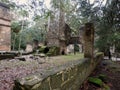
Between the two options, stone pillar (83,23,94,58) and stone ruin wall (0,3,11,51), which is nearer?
stone pillar (83,23,94,58)

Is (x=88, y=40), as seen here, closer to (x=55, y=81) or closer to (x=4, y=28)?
(x=4, y=28)

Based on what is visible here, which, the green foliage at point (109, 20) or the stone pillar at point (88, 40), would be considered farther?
the green foliage at point (109, 20)

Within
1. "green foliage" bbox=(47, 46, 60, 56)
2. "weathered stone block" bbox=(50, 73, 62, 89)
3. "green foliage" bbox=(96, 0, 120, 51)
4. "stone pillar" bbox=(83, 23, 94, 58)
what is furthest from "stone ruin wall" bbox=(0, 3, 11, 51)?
"weathered stone block" bbox=(50, 73, 62, 89)

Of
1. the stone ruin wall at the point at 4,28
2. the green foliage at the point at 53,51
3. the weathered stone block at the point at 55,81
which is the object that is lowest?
the weathered stone block at the point at 55,81

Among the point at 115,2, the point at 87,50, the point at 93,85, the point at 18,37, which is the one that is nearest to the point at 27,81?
the point at 93,85

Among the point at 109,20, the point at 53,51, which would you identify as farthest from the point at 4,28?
the point at 109,20

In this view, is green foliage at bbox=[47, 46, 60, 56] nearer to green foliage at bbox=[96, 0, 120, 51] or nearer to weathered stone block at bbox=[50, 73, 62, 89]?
green foliage at bbox=[96, 0, 120, 51]

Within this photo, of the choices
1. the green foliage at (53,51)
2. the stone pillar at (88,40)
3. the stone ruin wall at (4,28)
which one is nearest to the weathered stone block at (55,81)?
the stone pillar at (88,40)

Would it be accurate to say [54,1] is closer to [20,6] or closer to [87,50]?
[20,6]

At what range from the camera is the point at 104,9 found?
8336mm

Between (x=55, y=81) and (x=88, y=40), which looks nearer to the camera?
(x=55, y=81)

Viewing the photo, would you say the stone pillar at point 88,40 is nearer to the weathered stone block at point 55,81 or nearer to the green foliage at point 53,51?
the green foliage at point 53,51

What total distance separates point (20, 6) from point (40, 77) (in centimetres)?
805

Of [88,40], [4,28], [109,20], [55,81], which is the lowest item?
[55,81]
